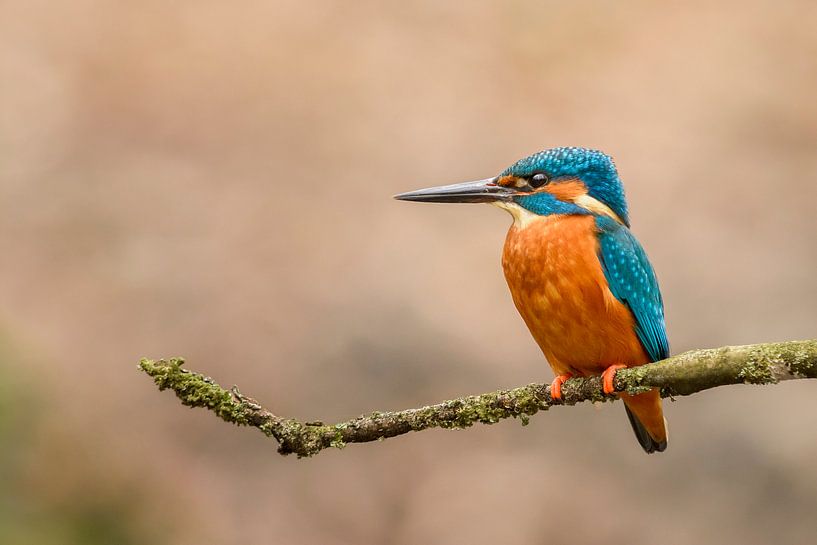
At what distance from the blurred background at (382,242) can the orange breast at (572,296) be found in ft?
6.58

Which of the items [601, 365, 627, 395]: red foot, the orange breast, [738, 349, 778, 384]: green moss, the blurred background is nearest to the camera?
[738, 349, 778, 384]: green moss

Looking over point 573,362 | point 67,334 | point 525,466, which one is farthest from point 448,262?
point 573,362

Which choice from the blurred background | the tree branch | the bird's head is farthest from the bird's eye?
the blurred background

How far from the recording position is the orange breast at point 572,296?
267cm

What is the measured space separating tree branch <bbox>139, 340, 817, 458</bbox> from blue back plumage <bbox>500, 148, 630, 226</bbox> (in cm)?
65

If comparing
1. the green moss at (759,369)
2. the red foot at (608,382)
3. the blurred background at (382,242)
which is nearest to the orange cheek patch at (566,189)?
the red foot at (608,382)

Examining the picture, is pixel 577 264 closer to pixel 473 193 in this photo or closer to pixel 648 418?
pixel 473 193

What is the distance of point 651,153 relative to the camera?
728cm

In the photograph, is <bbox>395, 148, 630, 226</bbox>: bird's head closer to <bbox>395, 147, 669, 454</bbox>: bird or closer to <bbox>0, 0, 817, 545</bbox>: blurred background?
<bbox>395, 147, 669, 454</bbox>: bird

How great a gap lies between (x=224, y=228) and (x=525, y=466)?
2668mm

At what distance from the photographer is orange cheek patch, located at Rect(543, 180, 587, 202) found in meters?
2.81

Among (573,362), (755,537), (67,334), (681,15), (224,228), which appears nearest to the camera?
(573,362)

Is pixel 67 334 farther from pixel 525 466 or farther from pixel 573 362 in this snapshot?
pixel 573 362

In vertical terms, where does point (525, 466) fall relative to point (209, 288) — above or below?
below
